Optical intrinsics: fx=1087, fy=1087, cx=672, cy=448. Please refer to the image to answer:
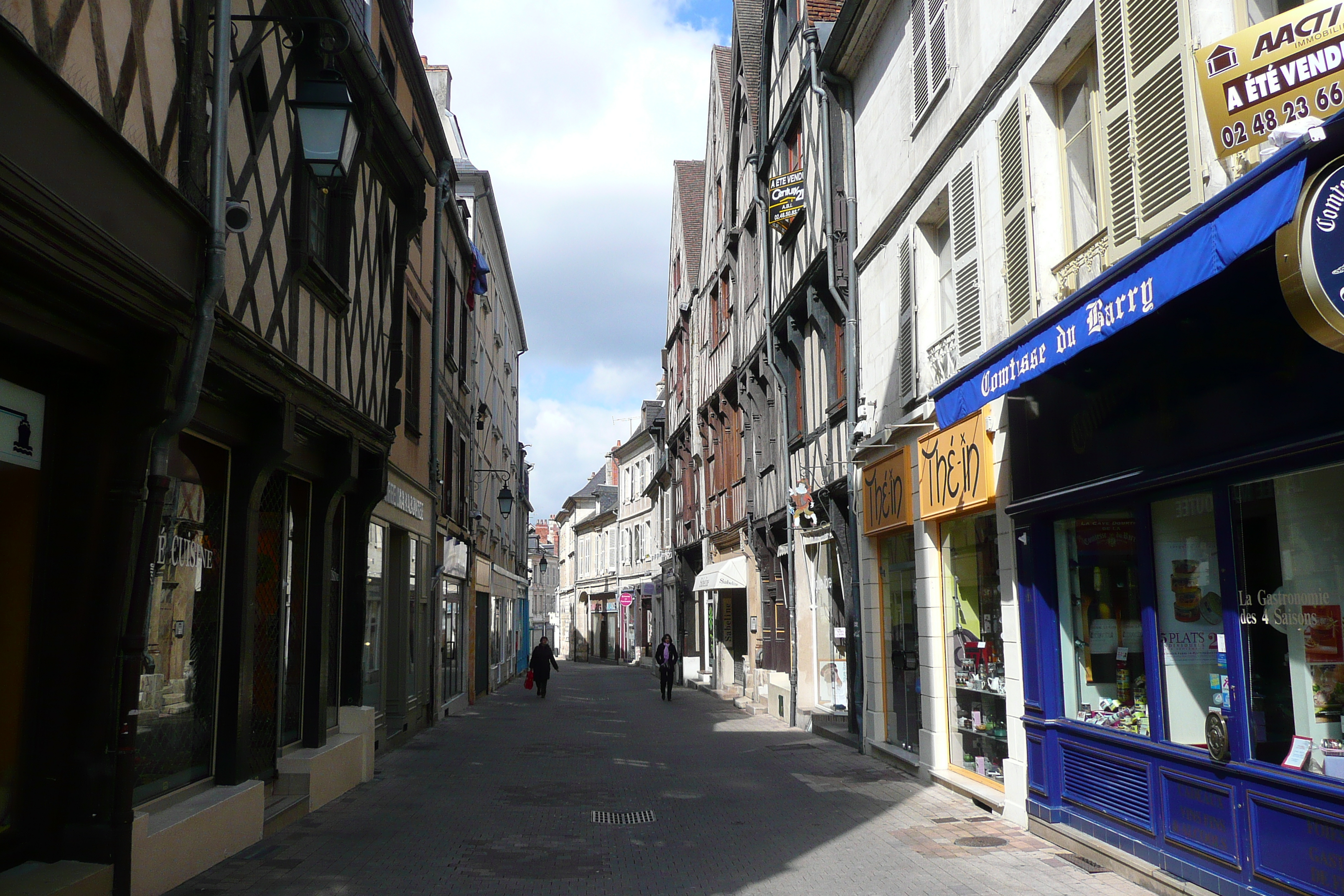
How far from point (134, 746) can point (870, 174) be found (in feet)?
33.6

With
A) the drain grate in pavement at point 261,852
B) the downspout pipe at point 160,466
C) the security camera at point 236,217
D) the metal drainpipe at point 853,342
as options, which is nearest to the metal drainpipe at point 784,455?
the metal drainpipe at point 853,342

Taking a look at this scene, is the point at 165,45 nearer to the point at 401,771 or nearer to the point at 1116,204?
the point at 1116,204

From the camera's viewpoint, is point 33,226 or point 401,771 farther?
point 401,771

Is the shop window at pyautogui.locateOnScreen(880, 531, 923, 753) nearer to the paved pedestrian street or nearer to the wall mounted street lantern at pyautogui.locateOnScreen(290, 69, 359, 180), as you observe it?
the paved pedestrian street

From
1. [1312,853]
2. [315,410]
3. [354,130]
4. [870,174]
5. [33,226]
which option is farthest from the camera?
[870,174]

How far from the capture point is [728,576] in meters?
22.2

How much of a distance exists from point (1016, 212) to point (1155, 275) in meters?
3.23

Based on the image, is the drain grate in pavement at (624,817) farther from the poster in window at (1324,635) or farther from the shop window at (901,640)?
the poster in window at (1324,635)

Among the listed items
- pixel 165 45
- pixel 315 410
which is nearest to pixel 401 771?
pixel 315 410

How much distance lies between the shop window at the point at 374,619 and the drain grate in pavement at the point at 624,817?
357cm

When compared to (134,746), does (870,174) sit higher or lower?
higher

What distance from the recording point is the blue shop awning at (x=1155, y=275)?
4477 mm

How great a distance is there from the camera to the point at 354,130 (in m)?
7.69

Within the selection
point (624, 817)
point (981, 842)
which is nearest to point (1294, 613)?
point (981, 842)
